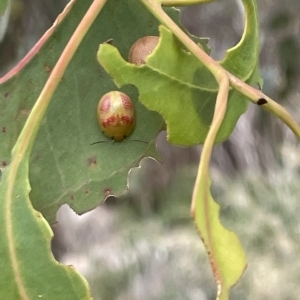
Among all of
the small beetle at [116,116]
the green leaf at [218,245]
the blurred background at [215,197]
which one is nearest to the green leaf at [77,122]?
the small beetle at [116,116]

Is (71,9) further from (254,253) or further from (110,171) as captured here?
(254,253)

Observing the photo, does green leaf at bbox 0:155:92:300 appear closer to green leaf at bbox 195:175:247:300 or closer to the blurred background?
green leaf at bbox 195:175:247:300

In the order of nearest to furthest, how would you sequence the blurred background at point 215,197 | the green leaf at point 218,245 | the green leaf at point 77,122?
1. the green leaf at point 218,245
2. the green leaf at point 77,122
3. the blurred background at point 215,197

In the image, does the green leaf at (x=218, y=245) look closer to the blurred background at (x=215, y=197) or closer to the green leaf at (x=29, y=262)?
the green leaf at (x=29, y=262)

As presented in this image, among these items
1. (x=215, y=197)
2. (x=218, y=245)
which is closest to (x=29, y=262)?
(x=218, y=245)

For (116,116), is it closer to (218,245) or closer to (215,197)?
(218,245)

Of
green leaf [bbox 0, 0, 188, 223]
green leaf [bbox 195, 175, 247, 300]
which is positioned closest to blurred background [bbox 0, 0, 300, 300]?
green leaf [bbox 0, 0, 188, 223]
